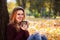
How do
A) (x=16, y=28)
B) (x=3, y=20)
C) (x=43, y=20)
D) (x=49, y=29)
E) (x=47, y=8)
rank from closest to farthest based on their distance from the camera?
1. (x=16, y=28)
2. (x=3, y=20)
3. (x=49, y=29)
4. (x=43, y=20)
5. (x=47, y=8)

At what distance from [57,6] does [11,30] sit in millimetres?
5275

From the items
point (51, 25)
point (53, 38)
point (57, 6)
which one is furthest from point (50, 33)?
point (57, 6)

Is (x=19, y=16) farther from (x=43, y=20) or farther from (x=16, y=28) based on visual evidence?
(x=43, y=20)

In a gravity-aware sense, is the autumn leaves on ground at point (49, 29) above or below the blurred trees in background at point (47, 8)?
below

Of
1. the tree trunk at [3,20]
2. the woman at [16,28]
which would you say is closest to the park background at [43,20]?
the tree trunk at [3,20]

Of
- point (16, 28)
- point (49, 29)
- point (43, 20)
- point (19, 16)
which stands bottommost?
point (49, 29)

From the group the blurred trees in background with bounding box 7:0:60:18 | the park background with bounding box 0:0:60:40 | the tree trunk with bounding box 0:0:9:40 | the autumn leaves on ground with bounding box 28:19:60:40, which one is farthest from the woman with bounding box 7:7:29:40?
the blurred trees in background with bounding box 7:0:60:18

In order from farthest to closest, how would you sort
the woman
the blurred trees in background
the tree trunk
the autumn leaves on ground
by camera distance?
1. the blurred trees in background
2. the autumn leaves on ground
3. the tree trunk
4. the woman

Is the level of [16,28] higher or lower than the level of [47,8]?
lower

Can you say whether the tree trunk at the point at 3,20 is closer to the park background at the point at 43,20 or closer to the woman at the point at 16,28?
the park background at the point at 43,20

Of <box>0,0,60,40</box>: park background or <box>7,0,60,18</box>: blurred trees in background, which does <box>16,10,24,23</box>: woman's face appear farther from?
<box>7,0,60,18</box>: blurred trees in background

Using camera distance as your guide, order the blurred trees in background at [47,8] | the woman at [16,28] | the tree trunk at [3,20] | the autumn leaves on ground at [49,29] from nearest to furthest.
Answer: the woman at [16,28], the tree trunk at [3,20], the autumn leaves on ground at [49,29], the blurred trees in background at [47,8]

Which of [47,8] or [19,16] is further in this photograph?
[47,8]

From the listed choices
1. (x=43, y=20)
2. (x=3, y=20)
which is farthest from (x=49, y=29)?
(x=3, y=20)
